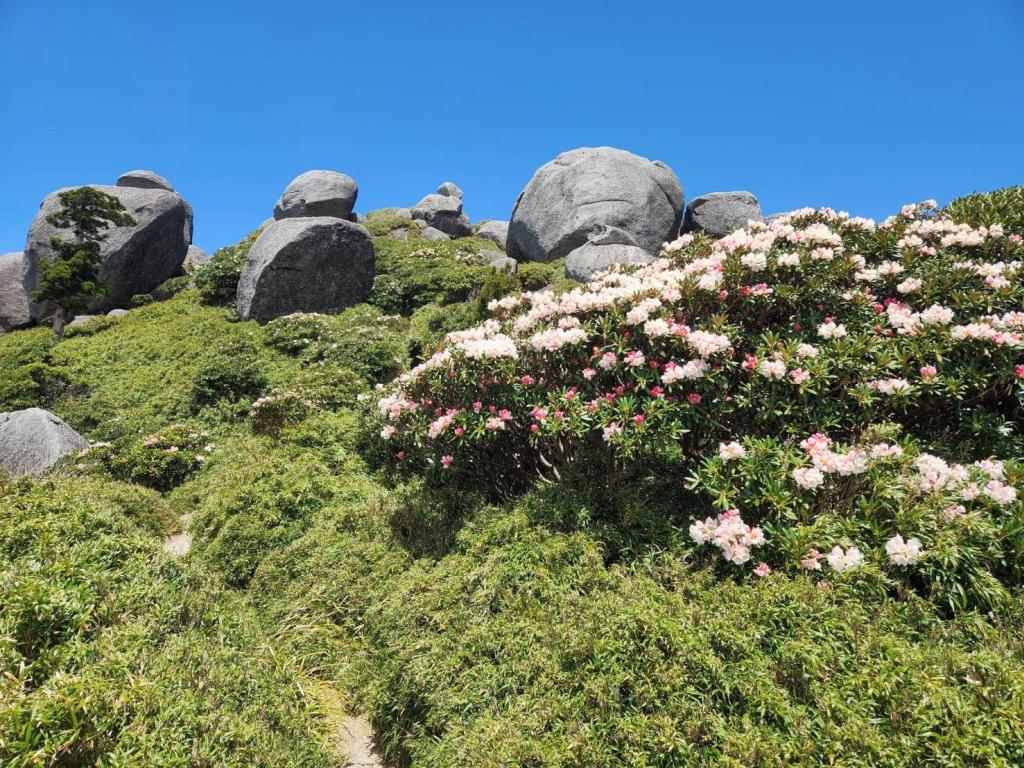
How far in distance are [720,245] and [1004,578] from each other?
3.69m

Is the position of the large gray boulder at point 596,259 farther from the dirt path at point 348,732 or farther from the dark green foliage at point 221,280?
the dark green foliage at point 221,280

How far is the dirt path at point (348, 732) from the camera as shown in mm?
3555

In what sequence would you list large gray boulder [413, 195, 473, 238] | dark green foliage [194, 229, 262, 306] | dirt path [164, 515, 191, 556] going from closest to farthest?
1. dirt path [164, 515, 191, 556]
2. dark green foliage [194, 229, 262, 306]
3. large gray boulder [413, 195, 473, 238]

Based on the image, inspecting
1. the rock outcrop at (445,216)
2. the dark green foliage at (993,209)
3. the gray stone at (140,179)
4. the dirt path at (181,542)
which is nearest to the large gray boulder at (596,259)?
the dark green foliage at (993,209)

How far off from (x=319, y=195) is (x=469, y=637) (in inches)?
1139

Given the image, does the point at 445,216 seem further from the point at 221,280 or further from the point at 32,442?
the point at 32,442

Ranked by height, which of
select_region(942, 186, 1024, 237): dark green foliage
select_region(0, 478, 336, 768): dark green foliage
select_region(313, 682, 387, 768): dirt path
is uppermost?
select_region(942, 186, 1024, 237): dark green foliage

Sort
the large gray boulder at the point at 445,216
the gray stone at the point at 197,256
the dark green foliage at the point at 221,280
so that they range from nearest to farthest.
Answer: the dark green foliage at the point at 221,280 → the gray stone at the point at 197,256 → the large gray boulder at the point at 445,216

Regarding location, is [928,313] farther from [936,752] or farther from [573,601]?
[573,601]

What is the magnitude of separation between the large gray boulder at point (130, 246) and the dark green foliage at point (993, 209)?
25151mm

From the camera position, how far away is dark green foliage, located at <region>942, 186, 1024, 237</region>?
5.34 metres

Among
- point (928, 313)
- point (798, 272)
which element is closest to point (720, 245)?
point (798, 272)

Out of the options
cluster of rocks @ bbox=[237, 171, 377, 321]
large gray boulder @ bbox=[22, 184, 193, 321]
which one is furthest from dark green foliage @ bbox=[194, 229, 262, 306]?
large gray boulder @ bbox=[22, 184, 193, 321]

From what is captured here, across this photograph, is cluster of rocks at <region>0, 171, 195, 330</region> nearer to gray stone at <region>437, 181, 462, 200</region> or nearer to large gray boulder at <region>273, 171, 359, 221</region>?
large gray boulder at <region>273, 171, 359, 221</region>
